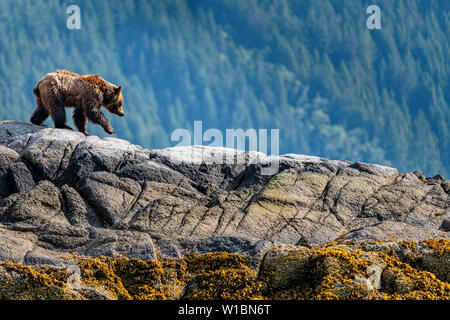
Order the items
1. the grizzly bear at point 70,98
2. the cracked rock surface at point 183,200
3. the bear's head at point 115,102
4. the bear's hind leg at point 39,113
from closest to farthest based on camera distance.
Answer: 1. the cracked rock surface at point 183,200
2. the grizzly bear at point 70,98
3. the bear's hind leg at point 39,113
4. the bear's head at point 115,102

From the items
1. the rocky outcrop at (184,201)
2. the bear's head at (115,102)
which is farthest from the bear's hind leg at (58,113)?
the bear's head at (115,102)

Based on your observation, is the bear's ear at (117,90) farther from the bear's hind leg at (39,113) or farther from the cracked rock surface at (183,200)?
the cracked rock surface at (183,200)

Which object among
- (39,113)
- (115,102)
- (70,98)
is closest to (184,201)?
(70,98)

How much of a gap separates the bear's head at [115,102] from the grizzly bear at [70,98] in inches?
21.6

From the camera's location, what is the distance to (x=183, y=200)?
16562 mm

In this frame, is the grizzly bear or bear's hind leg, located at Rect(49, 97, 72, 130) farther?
the grizzly bear

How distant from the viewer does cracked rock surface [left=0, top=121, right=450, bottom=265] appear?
13.0 meters

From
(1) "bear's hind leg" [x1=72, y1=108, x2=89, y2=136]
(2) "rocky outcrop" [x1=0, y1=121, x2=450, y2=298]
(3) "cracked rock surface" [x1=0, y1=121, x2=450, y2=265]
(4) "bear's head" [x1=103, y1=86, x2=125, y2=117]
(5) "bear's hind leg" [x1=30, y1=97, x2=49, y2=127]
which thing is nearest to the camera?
(2) "rocky outcrop" [x1=0, y1=121, x2=450, y2=298]

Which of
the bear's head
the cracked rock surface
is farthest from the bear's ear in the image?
the cracked rock surface

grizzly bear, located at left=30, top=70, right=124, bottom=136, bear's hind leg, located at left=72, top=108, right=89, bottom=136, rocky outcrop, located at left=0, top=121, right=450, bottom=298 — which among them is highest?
grizzly bear, located at left=30, top=70, right=124, bottom=136

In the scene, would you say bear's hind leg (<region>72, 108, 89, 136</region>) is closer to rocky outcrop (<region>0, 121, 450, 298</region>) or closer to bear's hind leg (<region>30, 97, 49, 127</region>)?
bear's hind leg (<region>30, 97, 49, 127</region>)

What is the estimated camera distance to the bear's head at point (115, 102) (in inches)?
958

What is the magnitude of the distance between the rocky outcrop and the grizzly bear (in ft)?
5.71
